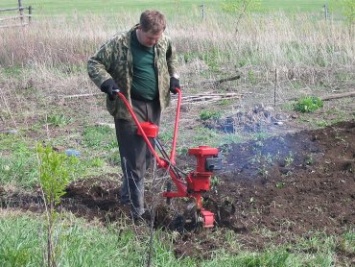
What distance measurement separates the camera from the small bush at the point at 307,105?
12.6 metres

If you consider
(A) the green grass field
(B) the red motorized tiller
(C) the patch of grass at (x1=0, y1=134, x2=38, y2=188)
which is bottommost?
(A) the green grass field

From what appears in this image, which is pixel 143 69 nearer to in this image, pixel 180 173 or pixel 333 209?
pixel 180 173

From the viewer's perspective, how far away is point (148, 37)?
23.7 feet

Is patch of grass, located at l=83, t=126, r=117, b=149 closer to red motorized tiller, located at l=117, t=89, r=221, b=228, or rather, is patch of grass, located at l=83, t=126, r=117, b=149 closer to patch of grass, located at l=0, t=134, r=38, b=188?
patch of grass, located at l=0, t=134, r=38, b=188

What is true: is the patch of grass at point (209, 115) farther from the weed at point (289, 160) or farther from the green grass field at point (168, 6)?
the green grass field at point (168, 6)

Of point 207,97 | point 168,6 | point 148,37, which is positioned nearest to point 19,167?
point 148,37

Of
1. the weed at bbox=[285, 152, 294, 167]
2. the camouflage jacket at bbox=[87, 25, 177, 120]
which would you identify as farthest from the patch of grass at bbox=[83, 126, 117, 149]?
the camouflage jacket at bbox=[87, 25, 177, 120]

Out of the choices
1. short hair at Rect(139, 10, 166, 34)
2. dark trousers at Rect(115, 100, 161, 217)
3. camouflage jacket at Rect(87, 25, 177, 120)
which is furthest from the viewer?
dark trousers at Rect(115, 100, 161, 217)

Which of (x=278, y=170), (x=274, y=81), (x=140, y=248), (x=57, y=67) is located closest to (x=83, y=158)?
(x=278, y=170)

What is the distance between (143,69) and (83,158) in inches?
109

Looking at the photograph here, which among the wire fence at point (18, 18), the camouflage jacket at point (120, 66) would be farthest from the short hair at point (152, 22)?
the wire fence at point (18, 18)

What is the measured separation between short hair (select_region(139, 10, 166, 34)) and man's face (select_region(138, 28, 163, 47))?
5cm

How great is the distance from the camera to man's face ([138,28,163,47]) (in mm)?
7156

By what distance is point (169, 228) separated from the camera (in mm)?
7078
